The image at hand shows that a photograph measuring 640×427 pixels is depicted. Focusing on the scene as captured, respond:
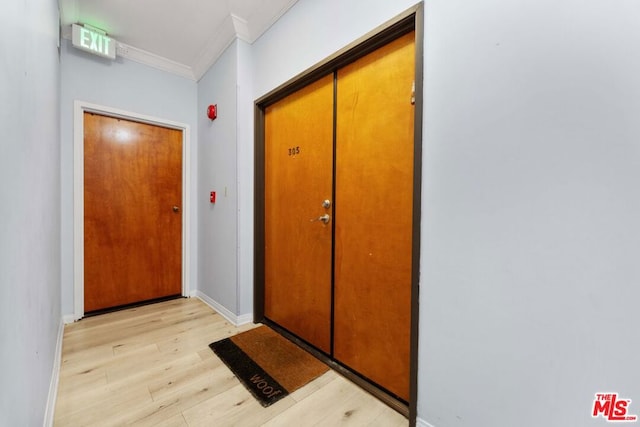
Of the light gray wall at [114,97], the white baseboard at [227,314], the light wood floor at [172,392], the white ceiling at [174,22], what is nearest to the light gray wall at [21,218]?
the light wood floor at [172,392]

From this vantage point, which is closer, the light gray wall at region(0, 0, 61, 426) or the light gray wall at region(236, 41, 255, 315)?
the light gray wall at region(0, 0, 61, 426)

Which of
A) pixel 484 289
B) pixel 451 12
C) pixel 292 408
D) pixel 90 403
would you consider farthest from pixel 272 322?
pixel 451 12

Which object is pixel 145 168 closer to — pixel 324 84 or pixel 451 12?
pixel 324 84

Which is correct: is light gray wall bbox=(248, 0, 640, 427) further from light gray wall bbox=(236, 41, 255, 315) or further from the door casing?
light gray wall bbox=(236, 41, 255, 315)

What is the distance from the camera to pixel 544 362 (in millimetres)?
875

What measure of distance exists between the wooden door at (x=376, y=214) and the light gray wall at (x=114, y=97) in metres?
2.06

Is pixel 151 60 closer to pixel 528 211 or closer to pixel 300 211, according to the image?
pixel 300 211

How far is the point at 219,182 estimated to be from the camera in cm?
256

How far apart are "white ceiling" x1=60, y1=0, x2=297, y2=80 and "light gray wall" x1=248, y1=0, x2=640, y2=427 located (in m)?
1.42

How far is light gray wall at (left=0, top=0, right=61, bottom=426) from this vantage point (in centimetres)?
64

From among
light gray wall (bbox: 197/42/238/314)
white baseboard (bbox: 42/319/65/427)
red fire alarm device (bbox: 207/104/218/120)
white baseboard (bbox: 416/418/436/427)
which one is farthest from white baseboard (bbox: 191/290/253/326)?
red fire alarm device (bbox: 207/104/218/120)

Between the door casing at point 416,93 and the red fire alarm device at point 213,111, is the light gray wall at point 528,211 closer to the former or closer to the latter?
the door casing at point 416,93

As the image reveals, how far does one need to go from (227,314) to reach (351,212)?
1641 mm

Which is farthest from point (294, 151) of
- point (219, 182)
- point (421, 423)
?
point (421, 423)
